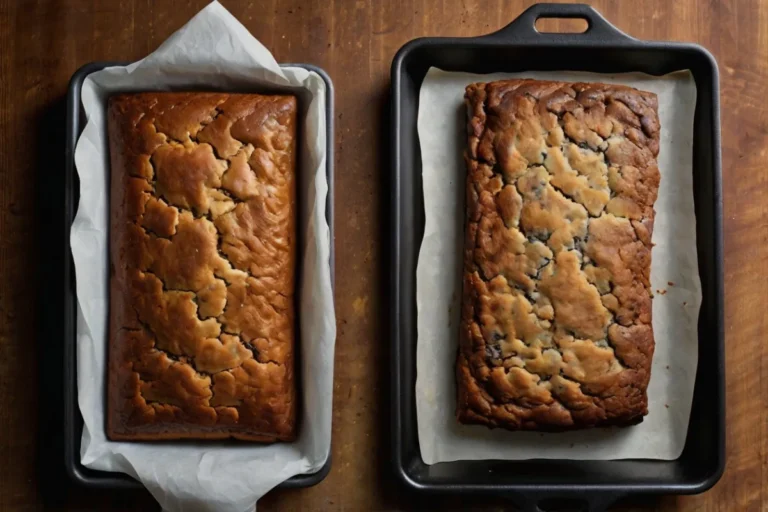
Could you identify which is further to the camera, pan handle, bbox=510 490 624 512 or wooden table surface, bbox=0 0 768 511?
wooden table surface, bbox=0 0 768 511

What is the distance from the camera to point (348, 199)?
1731 mm

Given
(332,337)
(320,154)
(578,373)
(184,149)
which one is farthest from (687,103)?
(184,149)

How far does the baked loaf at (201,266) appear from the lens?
1.57 meters

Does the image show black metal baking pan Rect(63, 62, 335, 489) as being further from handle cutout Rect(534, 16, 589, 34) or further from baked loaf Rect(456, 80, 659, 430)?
handle cutout Rect(534, 16, 589, 34)

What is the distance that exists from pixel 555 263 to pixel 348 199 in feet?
1.55

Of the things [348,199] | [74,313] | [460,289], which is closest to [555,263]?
[460,289]

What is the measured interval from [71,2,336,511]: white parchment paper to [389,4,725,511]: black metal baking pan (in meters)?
0.16

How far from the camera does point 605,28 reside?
164 centimetres

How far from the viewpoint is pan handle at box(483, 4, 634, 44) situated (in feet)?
5.37

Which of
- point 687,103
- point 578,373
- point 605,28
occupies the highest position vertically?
point 605,28

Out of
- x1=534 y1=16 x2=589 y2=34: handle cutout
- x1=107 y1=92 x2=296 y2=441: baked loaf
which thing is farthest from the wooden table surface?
x1=107 y1=92 x2=296 y2=441: baked loaf

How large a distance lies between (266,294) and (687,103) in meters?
1.01

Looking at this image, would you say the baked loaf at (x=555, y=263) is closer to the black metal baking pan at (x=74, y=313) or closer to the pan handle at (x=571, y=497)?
the pan handle at (x=571, y=497)

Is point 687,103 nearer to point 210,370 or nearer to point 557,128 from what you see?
point 557,128
